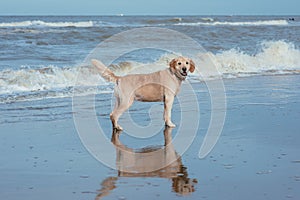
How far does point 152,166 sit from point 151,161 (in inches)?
9.3

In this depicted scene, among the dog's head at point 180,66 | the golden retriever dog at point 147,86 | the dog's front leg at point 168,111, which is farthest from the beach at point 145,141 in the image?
the dog's head at point 180,66

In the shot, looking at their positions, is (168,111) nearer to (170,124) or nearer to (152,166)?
(170,124)

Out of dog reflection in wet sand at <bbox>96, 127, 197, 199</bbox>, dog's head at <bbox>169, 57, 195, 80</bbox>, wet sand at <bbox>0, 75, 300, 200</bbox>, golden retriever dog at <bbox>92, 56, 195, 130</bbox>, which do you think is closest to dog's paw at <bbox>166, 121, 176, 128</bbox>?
golden retriever dog at <bbox>92, 56, 195, 130</bbox>

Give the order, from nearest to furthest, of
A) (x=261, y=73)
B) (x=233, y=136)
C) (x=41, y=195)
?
(x=41, y=195)
(x=233, y=136)
(x=261, y=73)

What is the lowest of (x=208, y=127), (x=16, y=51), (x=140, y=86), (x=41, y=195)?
(x=41, y=195)

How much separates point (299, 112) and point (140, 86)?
257 cm

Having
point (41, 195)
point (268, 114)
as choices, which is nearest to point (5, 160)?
point (41, 195)

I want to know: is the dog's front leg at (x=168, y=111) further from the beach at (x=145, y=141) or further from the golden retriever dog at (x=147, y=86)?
the beach at (x=145, y=141)

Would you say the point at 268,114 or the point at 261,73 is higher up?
the point at 261,73

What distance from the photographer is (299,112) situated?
8492mm

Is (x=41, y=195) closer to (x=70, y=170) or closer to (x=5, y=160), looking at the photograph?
(x=70, y=170)

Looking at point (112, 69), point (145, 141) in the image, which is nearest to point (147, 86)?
point (145, 141)

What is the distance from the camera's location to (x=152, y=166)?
5.36 m

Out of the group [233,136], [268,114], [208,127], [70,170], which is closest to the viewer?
[70,170]
